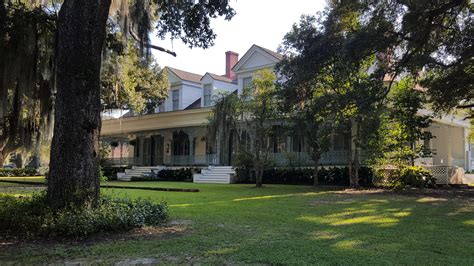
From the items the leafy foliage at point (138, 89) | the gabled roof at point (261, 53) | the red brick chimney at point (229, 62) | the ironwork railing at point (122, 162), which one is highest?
the red brick chimney at point (229, 62)

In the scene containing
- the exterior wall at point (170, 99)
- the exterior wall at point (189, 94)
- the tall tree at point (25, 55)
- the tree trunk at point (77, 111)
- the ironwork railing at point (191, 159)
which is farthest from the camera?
the exterior wall at point (170, 99)

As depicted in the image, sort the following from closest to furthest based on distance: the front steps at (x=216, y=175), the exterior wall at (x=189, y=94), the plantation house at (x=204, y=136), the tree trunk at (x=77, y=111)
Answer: the tree trunk at (x=77, y=111), the plantation house at (x=204, y=136), the front steps at (x=216, y=175), the exterior wall at (x=189, y=94)

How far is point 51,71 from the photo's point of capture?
1243 cm

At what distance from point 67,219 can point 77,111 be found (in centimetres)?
193

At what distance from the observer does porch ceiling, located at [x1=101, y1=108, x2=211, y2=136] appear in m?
30.6

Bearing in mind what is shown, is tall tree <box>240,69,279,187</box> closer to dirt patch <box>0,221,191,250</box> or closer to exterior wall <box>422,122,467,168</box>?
exterior wall <box>422,122,467,168</box>

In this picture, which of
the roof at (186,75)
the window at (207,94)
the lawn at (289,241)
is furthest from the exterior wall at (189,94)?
the lawn at (289,241)

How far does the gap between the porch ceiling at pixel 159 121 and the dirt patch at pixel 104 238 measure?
776 inches

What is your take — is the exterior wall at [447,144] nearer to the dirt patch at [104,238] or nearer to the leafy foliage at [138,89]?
the leafy foliage at [138,89]

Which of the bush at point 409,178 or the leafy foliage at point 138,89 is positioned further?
the leafy foliage at point 138,89

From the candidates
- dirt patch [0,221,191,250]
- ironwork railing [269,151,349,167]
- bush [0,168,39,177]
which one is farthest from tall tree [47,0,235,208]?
bush [0,168,39,177]

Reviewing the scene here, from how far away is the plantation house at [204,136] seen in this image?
26406mm

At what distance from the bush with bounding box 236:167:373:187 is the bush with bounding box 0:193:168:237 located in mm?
15089

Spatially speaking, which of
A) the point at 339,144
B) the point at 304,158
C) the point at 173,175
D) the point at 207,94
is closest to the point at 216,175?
the point at 173,175
